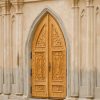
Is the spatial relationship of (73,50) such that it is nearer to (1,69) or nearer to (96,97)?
(96,97)

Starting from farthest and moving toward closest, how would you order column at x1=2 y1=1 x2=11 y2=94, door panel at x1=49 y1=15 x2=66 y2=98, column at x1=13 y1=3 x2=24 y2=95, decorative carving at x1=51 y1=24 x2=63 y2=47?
column at x1=2 y1=1 x2=11 y2=94
column at x1=13 y1=3 x2=24 y2=95
decorative carving at x1=51 y1=24 x2=63 y2=47
door panel at x1=49 y1=15 x2=66 y2=98

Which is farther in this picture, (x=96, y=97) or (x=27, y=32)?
(x=27, y=32)

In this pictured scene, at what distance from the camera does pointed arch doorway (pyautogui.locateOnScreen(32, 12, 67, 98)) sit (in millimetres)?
16328

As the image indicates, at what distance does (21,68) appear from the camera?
56.5 ft

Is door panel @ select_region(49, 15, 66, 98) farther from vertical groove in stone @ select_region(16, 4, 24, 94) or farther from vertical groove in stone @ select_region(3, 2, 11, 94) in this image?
vertical groove in stone @ select_region(3, 2, 11, 94)

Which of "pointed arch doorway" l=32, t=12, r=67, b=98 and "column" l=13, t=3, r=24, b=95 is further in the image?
"column" l=13, t=3, r=24, b=95

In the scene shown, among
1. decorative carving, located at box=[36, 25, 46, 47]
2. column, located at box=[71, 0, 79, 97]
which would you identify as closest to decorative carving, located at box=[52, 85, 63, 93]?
column, located at box=[71, 0, 79, 97]

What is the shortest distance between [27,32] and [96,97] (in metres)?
3.20

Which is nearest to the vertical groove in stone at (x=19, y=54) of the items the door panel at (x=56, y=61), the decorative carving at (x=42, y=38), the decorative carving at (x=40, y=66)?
the decorative carving at (x=40, y=66)

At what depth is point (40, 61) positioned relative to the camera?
55.2 ft

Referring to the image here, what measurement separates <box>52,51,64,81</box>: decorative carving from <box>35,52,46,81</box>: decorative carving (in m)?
0.37

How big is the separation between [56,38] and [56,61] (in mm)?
675

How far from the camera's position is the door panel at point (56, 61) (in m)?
16.3

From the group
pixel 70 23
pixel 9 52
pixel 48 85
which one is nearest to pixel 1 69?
pixel 9 52
